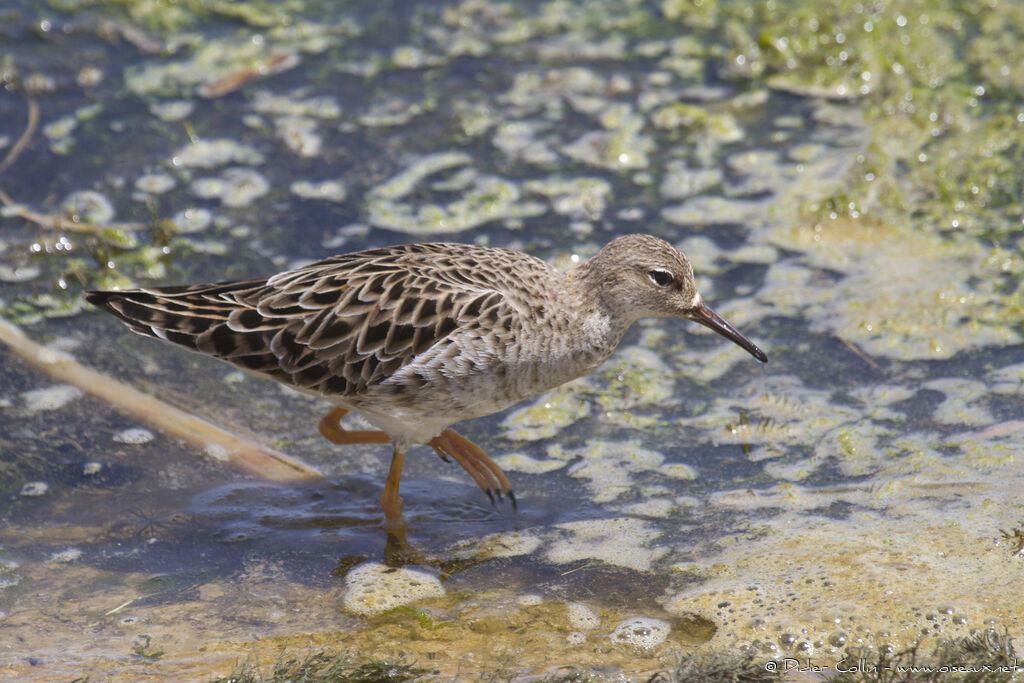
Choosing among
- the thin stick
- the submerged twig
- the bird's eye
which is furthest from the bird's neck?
the thin stick

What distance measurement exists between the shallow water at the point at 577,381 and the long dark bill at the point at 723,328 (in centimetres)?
61

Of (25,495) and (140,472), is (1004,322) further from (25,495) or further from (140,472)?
(25,495)

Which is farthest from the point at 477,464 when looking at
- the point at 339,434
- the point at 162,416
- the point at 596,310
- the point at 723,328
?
the point at 162,416

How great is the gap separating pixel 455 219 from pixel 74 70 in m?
3.84

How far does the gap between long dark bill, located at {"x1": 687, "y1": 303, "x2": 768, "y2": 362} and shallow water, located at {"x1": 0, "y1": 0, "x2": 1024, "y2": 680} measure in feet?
2.00

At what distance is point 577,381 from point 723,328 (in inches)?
51.2

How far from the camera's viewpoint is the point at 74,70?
30.8 feet

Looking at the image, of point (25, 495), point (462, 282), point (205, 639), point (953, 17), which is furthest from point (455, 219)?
point (953, 17)

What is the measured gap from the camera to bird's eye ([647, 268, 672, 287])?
227 inches

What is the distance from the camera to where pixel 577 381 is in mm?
6949

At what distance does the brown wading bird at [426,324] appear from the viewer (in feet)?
17.9

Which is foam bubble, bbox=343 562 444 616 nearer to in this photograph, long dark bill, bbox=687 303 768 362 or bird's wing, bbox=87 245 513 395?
bird's wing, bbox=87 245 513 395

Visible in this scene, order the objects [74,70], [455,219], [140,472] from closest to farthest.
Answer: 1. [140,472]
2. [455,219]
3. [74,70]

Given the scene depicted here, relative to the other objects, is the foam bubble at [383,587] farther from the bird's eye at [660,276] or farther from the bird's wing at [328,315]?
the bird's eye at [660,276]
